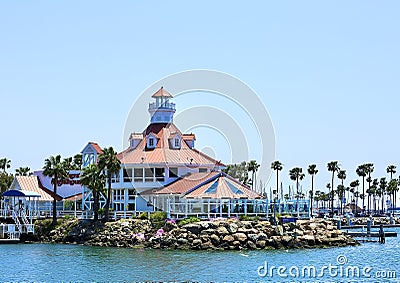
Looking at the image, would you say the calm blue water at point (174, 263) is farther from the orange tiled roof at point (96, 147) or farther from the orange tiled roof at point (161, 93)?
the orange tiled roof at point (161, 93)

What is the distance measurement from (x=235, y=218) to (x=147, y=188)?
51.0 ft

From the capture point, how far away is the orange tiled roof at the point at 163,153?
247ft

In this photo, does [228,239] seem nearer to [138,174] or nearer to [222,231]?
[222,231]

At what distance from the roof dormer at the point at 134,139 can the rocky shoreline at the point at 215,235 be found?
583 inches

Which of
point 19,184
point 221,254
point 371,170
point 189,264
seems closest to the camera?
point 189,264

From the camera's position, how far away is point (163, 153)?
249 ft

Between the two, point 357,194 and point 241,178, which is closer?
point 241,178

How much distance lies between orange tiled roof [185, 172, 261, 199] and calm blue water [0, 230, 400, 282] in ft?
32.8

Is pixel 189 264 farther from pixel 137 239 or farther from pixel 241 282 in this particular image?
pixel 137 239

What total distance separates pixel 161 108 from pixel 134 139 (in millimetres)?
4586

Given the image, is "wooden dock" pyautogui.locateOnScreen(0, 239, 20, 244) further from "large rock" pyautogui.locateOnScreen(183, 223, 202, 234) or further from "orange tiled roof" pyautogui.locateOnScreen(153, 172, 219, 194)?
"large rock" pyautogui.locateOnScreen(183, 223, 202, 234)

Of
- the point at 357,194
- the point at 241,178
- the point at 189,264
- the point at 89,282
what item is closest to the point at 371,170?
the point at 357,194

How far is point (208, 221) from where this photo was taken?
60062 mm

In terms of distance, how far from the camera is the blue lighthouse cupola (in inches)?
3174
